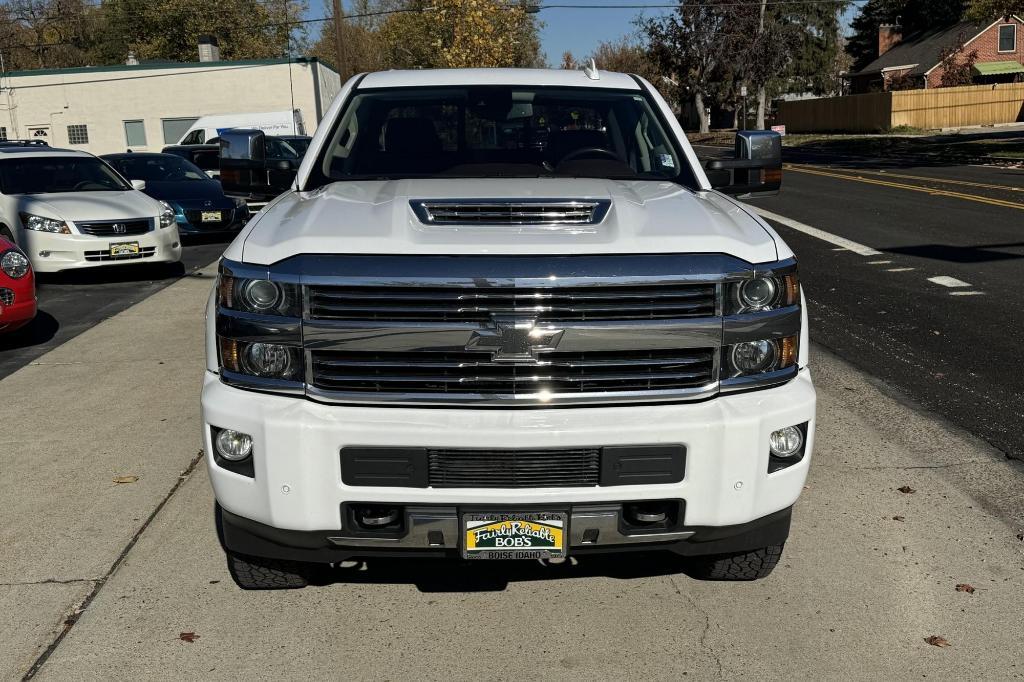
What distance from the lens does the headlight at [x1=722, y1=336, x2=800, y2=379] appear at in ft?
11.2

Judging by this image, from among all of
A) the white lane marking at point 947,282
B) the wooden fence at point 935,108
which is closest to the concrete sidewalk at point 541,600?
the white lane marking at point 947,282

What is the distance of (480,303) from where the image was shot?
328 centimetres

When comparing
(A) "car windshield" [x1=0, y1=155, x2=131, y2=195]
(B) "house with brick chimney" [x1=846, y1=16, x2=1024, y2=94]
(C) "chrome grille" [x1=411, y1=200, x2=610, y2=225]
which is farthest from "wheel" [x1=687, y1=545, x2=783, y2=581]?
(B) "house with brick chimney" [x1=846, y1=16, x2=1024, y2=94]

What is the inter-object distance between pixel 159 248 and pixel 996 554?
1102cm

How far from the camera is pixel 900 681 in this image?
336cm

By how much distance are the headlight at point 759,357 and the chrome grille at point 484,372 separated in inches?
3.2

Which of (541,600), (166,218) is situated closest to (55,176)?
(166,218)

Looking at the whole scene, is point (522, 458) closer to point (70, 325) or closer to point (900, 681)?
point (900, 681)

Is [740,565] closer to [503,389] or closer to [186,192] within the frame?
[503,389]

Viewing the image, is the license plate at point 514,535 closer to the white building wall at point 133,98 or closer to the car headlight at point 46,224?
the car headlight at point 46,224

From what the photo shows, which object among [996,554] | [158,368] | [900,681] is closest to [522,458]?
[900,681]

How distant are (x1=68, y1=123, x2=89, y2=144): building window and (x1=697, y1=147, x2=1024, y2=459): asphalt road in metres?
36.0

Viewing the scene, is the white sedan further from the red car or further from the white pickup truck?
the white pickup truck

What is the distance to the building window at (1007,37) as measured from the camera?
6938cm
